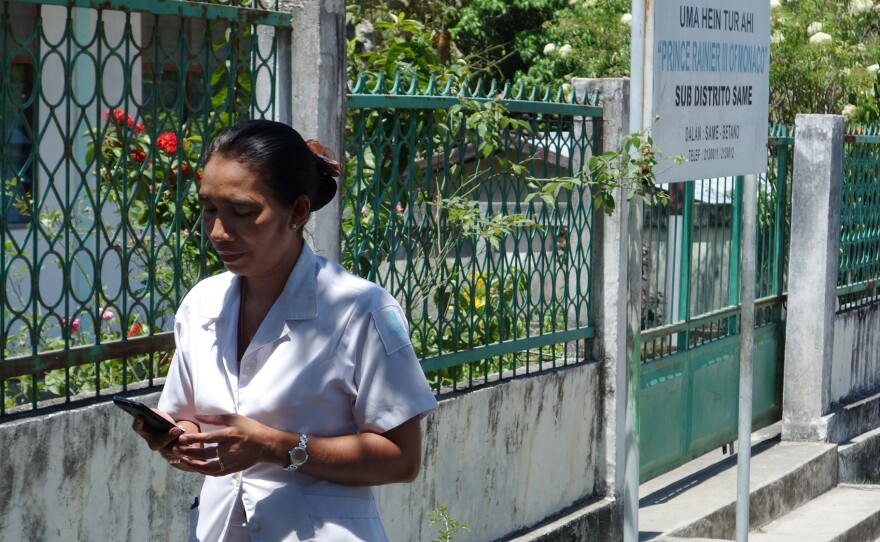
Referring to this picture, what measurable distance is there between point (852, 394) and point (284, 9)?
20.8 ft

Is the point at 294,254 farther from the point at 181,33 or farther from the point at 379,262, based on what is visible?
the point at 379,262

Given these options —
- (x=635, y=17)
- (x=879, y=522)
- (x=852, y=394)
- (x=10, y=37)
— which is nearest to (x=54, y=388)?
(x=10, y=37)

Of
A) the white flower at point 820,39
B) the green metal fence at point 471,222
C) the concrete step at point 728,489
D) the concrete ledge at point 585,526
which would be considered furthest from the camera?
the white flower at point 820,39

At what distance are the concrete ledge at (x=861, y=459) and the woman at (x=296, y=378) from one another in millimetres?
6742

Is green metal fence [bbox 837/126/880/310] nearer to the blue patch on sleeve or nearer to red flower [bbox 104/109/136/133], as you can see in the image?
A: red flower [bbox 104/109/136/133]

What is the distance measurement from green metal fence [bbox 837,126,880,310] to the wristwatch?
7.25 metres

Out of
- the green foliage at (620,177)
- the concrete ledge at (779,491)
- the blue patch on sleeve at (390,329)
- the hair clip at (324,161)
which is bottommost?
the concrete ledge at (779,491)

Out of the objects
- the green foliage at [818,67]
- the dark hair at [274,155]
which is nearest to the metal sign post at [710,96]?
the dark hair at [274,155]

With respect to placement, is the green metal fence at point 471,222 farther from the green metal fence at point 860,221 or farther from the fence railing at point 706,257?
the green metal fence at point 860,221

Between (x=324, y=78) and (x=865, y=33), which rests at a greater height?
(x=865, y=33)

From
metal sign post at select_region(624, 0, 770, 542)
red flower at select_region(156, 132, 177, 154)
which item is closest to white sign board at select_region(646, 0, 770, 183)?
metal sign post at select_region(624, 0, 770, 542)

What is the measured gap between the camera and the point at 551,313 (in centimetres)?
583

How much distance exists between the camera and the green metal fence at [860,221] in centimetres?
917

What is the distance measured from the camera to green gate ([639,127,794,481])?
692 cm
